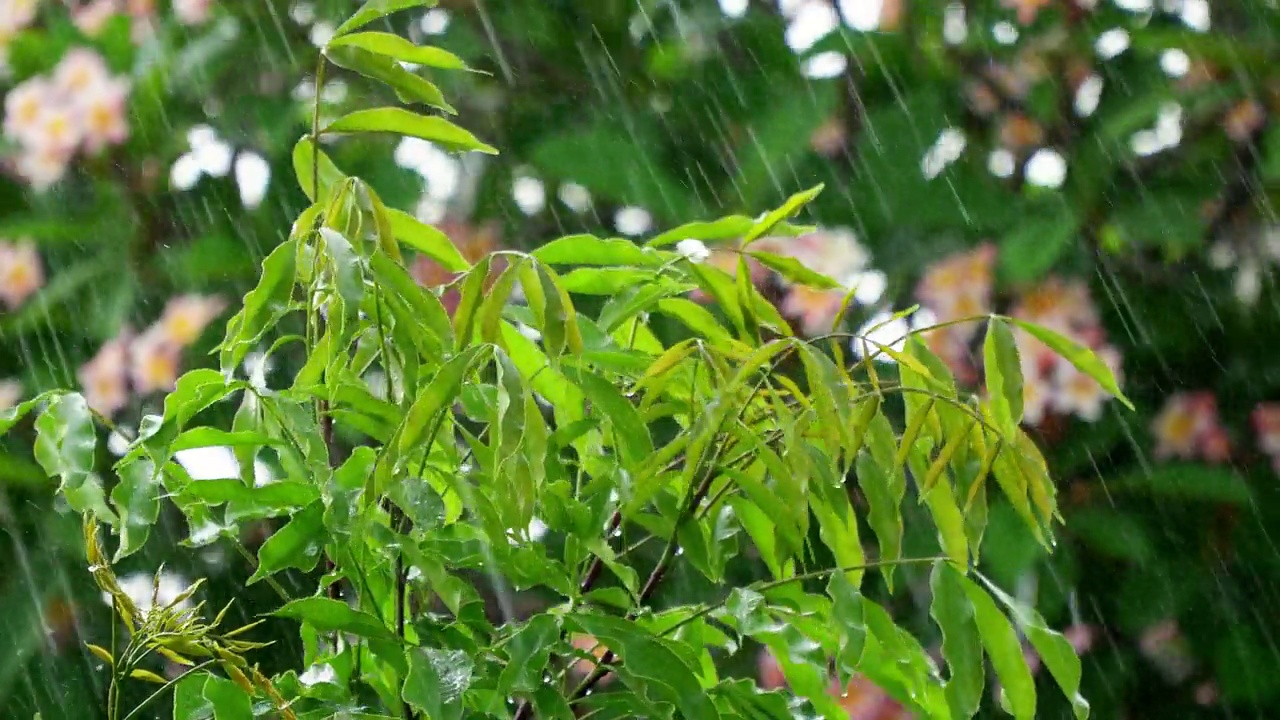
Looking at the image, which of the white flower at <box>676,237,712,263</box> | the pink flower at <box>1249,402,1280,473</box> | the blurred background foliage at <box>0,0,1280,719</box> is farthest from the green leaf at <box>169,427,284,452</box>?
the pink flower at <box>1249,402,1280,473</box>

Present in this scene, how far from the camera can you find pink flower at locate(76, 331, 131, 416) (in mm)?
1375

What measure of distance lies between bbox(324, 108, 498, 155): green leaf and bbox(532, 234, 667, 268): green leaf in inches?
2.5

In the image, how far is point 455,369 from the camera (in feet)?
2.06

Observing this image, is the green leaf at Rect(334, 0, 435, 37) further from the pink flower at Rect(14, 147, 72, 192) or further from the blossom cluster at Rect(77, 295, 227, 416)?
the pink flower at Rect(14, 147, 72, 192)

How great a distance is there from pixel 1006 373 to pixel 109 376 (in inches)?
36.6

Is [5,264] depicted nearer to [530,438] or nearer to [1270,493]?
[530,438]

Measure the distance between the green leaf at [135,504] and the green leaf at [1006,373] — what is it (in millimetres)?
384

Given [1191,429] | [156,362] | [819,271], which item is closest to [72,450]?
[156,362]

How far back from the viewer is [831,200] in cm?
140

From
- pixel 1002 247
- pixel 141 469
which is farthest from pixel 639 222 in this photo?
pixel 141 469

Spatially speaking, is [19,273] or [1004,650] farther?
[19,273]

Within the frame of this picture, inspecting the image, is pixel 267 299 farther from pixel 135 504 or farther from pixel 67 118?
pixel 67 118

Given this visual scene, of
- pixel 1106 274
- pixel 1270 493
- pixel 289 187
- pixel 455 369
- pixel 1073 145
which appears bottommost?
pixel 1270 493

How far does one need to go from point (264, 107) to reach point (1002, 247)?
2.24ft
